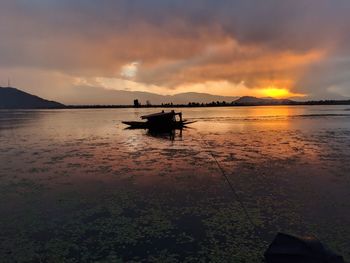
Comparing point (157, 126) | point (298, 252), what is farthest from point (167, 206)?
point (157, 126)

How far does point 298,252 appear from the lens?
496 cm

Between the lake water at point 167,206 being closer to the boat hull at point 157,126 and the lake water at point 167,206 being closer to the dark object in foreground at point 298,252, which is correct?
the dark object in foreground at point 298,252

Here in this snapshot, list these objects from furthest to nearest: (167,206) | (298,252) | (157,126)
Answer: (157,126), (167,206), (298,252)

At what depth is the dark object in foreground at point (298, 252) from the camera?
490cm

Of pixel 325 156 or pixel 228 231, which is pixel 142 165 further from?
pixel 325 156

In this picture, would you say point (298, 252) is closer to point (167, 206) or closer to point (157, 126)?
point (167, 206)

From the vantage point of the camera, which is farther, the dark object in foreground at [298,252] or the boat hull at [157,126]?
the boat hull at [157,126]

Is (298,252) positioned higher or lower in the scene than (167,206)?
higher

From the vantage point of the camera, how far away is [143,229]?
685 cm

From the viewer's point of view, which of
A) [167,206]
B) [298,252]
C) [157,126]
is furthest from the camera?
[157,126]

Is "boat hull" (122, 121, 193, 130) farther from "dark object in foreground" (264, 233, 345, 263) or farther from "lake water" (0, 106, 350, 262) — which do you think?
"dark object in foreground" (264, 233, 345, 263)

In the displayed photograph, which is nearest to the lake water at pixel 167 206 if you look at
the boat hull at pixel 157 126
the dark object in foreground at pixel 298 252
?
the dark object in foreground at pixel 298 252

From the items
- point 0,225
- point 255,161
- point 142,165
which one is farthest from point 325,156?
point 0,225

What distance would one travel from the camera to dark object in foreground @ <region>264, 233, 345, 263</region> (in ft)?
16.1
